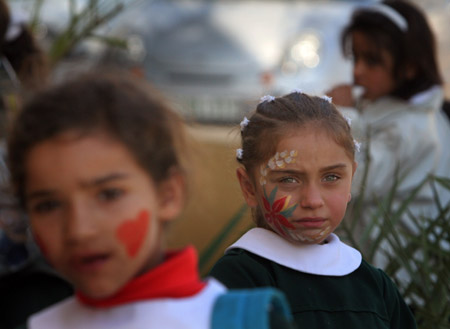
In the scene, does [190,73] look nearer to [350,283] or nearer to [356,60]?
[356,60]

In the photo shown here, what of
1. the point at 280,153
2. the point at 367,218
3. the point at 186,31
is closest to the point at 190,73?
the point at 186,31

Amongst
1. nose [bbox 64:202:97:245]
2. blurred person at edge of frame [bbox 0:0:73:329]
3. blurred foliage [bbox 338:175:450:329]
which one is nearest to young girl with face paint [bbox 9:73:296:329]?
nose [bbox 64:202:97:245]

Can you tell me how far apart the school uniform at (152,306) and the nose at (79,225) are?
0.12 metres

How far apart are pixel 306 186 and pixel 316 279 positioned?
0.76ft

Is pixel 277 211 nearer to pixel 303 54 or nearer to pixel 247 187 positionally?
pixel 247 187

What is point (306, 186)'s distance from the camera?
80.4 inches

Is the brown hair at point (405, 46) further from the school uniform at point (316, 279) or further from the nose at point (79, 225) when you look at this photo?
the nose at point (79, 225)

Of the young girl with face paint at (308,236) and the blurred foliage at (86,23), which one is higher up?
the blurred foliage at (86,23)

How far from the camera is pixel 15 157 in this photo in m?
1.53

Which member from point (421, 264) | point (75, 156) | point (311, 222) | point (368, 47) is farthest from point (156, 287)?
point (368, 47)

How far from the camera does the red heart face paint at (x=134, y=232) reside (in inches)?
57.1

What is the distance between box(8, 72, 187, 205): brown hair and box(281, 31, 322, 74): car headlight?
4716 millimetres

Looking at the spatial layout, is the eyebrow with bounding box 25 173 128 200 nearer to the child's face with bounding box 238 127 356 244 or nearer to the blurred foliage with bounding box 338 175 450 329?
the child's face with bounding box 238 127 356 244

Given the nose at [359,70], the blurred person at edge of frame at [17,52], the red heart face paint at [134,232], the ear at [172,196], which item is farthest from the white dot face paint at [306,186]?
the nose at [359,70]
